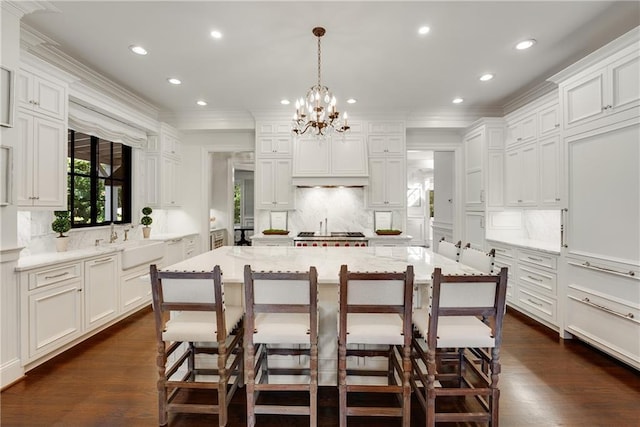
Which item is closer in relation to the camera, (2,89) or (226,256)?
(2,89)

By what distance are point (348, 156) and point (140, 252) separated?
3.32m

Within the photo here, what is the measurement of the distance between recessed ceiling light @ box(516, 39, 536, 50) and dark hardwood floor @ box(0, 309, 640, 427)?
9.79ft

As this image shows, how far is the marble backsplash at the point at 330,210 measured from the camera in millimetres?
5445

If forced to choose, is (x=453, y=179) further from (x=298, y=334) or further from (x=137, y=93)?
(x=137, y=93)

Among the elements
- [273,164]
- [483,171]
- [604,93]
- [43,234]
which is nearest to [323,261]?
[604,93]

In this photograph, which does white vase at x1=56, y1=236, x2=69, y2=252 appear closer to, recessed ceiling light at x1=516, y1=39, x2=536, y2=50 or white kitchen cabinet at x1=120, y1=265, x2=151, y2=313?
white kitchen cabinet at x1=120, y1=265, x2=151, y2=313

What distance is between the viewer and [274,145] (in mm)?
5172

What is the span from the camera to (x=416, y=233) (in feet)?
34.2

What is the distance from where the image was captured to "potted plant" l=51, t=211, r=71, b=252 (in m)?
3.10

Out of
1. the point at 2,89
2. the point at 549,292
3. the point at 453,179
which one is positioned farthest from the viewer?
the point at 453,179

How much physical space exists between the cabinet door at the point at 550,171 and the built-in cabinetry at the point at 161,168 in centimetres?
542

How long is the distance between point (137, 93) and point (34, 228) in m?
2.37

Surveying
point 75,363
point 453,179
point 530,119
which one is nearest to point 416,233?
point 453,179

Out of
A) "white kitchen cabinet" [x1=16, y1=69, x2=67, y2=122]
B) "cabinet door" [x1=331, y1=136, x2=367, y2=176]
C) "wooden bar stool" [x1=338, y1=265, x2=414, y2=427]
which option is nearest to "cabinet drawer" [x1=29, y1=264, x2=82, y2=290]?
"white kitchen cabinet" [x1=16, y1=69, x2=67, y2=122]
